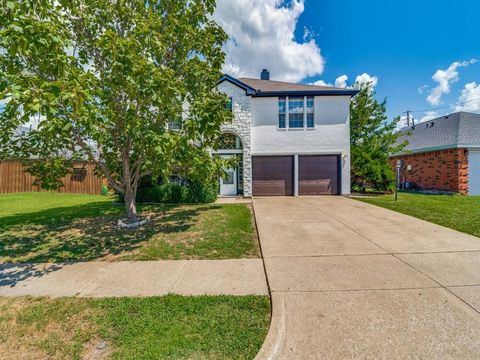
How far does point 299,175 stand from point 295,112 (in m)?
3.70

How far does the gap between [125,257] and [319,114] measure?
12.4 metres

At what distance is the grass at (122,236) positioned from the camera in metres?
4.89

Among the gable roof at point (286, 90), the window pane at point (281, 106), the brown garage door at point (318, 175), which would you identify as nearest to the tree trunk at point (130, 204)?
the gable roof at point (286, 90)

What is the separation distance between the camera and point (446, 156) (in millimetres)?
15125

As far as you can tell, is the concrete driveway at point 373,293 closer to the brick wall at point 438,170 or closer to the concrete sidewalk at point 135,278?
the concrete sidewalk at point 135,278

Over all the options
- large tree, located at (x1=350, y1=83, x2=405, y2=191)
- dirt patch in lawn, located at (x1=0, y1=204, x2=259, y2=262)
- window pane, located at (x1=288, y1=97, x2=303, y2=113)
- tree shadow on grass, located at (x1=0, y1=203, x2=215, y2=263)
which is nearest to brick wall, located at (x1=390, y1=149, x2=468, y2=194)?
large tree, located at (x1=350, y1=83, x2=405, y2=191)

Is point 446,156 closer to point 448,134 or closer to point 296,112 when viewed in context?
point 448,134

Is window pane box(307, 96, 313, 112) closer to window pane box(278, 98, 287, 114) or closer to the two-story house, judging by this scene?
the two-story house

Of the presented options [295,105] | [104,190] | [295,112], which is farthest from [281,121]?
[104,190]

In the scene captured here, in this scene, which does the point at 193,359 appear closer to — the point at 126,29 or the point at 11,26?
the point at 11,26

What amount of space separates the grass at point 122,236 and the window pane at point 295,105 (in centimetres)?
730

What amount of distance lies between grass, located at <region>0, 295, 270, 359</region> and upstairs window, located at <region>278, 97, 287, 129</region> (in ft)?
38.1

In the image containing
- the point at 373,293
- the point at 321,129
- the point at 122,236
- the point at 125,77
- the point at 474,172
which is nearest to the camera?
the point at 373,293

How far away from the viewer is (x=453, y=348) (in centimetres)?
229
